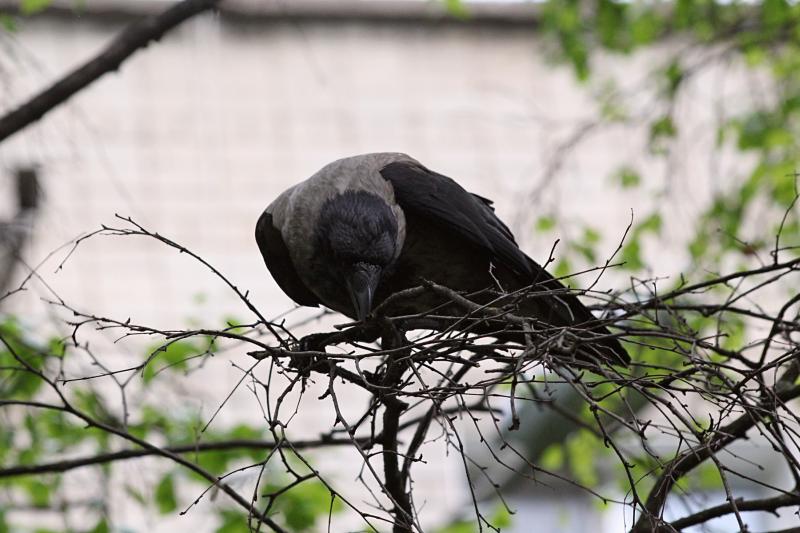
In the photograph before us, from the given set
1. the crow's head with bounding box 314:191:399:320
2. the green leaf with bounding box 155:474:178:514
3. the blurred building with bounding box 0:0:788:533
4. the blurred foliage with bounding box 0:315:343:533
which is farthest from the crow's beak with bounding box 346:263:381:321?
the blurred building with bounding box 0:0:788:533

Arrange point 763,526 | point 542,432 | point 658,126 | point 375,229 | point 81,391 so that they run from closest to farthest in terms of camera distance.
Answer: point 375,229
point 81,391
point 542,432
point 658,126
point 763,526

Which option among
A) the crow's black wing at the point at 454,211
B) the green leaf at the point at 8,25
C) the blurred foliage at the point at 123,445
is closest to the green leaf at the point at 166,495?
the blurred foliage at the point at 123,445

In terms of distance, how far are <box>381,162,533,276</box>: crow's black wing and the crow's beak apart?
0.40 metres

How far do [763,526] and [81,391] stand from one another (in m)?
5.35

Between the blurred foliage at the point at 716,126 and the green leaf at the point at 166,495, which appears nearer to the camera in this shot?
the green leaf at the point at 166,495

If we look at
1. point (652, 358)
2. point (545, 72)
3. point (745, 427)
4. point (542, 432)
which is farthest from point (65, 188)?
point (745, 427)

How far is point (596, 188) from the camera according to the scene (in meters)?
9.66

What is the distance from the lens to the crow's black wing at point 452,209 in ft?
12.2

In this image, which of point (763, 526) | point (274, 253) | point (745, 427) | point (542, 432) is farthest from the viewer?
point (763, 526)

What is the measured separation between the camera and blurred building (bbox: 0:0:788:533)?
28.6 ft

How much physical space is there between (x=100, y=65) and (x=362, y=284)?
1.25 metres

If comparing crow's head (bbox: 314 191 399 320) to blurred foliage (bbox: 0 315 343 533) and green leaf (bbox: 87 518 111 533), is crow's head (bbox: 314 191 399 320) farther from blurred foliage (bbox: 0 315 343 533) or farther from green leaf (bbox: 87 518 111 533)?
green leaf (bbox: 87 518 111 533)

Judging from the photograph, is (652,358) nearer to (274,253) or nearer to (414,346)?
(274,253)

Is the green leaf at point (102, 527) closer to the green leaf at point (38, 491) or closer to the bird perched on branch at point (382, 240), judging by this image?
the green leaf at point (38, 491)
